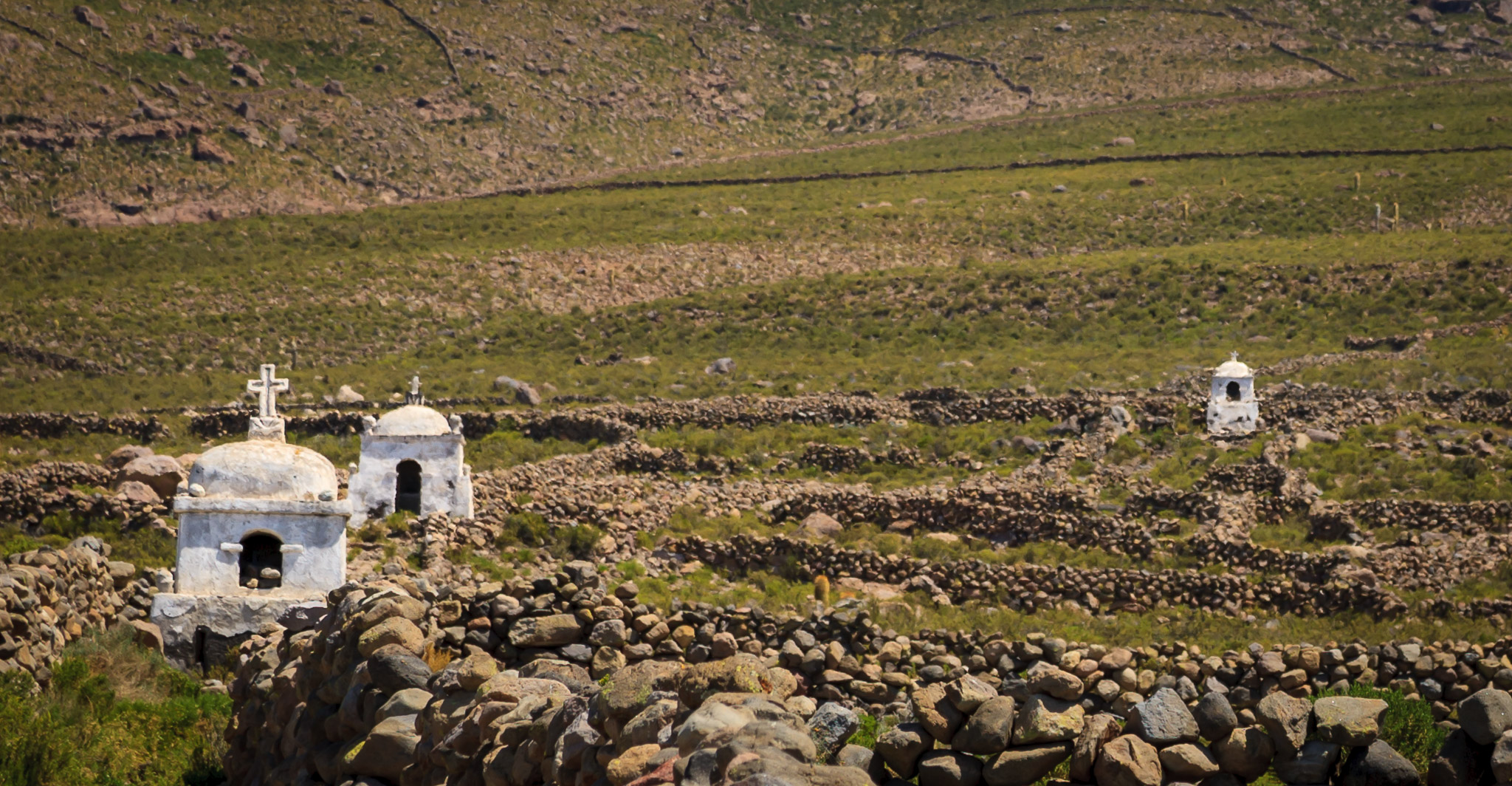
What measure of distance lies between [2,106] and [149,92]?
6947mm

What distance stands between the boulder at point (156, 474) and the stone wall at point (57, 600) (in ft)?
20.8

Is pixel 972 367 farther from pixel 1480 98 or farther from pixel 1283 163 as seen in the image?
pixel 1480 98

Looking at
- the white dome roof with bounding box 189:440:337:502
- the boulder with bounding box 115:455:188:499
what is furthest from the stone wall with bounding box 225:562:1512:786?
the boulder with bounding box 115:455:188:499

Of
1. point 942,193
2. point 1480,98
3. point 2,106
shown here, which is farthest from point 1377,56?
point 2,106

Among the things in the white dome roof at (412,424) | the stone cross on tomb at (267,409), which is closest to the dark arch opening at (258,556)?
the stone cross on tomb at (267,409)

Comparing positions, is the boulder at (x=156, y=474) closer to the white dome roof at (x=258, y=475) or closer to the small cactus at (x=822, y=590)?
the white dome roof at (x=258, y=475)

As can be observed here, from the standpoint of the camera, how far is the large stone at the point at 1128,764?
272 inches

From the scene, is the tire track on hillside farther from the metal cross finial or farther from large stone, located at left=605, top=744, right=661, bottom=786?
large stone, located at left=605, top=744, right=661, bottom=786

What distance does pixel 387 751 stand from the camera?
9.46m

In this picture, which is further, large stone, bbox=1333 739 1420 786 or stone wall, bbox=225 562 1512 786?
stone wall, bbox=225 562 1512 786

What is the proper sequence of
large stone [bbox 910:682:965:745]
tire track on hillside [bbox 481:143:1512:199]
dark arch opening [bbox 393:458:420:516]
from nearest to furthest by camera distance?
large stone [bbox 910:682:965:745]
dark arch opening [bbox 393:458:420:516]
tire track on hillside [bbox 481:143:1512:199]

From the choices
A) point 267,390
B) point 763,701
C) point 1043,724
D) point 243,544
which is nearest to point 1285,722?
point 1043,724

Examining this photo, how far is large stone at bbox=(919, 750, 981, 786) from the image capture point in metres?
7.24

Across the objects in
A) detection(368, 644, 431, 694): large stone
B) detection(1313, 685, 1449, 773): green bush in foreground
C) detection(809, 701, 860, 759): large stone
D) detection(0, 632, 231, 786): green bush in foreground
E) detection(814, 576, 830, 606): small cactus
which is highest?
detection(1313, 685, 1449, 773): green bush in foreground
